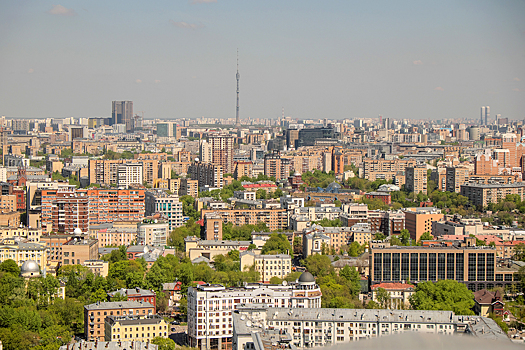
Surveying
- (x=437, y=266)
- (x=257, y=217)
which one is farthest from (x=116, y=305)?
(x=257, y=217)

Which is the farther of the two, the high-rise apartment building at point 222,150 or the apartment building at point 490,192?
the high-rise apartment building at point 222,150

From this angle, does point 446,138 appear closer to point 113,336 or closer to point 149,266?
point 149,266

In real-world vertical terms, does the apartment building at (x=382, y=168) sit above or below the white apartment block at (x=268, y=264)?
above

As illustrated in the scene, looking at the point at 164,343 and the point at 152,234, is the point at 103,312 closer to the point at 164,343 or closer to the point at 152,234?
the point at 164,343

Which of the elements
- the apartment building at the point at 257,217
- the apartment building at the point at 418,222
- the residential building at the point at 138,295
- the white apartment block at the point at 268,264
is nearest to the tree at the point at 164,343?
the residential building at the point at 138,295

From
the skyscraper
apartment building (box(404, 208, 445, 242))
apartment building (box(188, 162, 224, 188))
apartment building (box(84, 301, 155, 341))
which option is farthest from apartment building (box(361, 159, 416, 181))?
the skyscraper

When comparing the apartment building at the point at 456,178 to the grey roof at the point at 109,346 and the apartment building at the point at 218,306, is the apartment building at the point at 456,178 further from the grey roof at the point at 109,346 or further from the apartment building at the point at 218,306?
the grey roof at the point at 109,346
